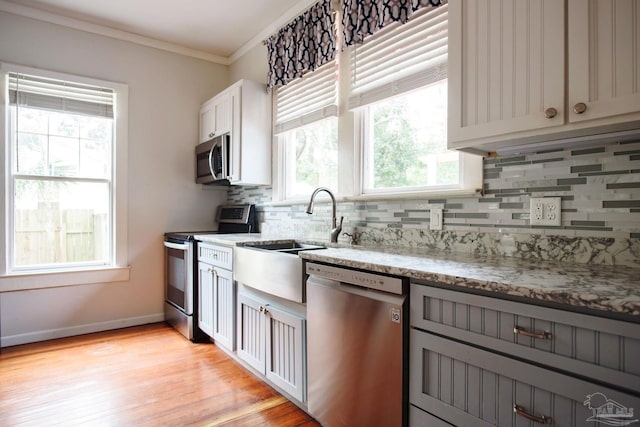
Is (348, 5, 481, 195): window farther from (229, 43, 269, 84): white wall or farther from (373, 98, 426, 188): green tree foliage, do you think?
(229, 43, 269, 84): white wall

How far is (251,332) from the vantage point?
7.62 feet

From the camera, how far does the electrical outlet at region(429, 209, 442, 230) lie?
1.92 m

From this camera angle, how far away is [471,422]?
1145 mm

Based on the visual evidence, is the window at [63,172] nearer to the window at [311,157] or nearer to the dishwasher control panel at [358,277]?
the window at [311,157]

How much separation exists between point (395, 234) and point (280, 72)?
1.73m

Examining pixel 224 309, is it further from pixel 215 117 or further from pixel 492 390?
pixel 492 390

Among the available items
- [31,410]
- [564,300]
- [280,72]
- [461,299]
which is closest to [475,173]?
[461,299]

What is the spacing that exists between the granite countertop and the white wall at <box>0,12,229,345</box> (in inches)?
98.1

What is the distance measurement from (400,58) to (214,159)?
6.61ft

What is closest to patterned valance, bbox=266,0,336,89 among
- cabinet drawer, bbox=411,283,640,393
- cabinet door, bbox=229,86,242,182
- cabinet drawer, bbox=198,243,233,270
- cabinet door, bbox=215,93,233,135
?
cabinet door, bbox=229,86,242,182

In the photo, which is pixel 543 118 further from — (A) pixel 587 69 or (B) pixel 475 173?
(B) pixel 475 173

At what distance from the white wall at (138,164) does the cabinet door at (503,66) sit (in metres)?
3.02

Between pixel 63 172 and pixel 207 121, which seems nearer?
pixel 63 172

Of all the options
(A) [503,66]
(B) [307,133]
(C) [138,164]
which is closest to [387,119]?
(B) [307,133]
